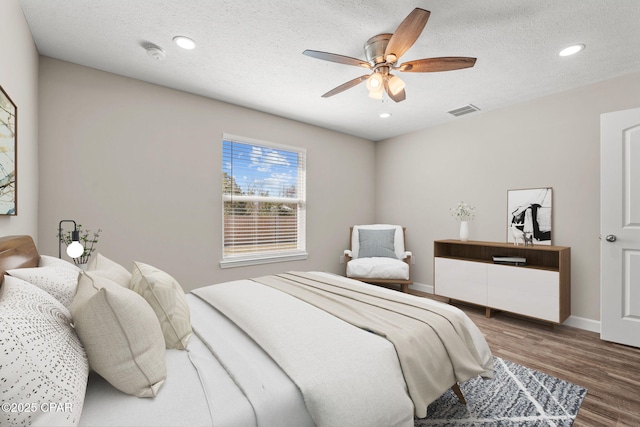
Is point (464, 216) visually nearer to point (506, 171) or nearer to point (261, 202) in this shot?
point (506, 171)

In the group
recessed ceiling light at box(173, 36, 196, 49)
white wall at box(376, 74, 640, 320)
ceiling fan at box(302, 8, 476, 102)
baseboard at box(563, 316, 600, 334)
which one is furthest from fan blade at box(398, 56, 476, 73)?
baseboard at box(563, 316, 600, 334)

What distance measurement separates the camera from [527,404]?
1783 mm

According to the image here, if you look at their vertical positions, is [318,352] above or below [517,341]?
above

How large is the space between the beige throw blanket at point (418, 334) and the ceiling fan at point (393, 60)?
1.62 meters

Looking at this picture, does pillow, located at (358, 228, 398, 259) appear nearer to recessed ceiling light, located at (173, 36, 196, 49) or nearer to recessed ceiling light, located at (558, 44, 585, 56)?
recessed ceiling light, located at (558, 44, 585, 56)

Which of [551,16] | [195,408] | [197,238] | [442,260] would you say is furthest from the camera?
Answer: [442,260]

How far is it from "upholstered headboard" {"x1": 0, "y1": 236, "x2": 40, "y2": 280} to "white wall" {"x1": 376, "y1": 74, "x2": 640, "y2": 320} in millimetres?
4231

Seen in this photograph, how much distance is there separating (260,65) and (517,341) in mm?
3478

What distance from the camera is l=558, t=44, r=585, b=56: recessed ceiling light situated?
88.7 inches

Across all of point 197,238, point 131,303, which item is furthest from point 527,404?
point 197,238

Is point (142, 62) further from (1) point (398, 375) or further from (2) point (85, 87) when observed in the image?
(1) point (398, 375)

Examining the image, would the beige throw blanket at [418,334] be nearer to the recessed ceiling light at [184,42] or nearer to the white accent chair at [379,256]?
the white accent chair at [379,256]

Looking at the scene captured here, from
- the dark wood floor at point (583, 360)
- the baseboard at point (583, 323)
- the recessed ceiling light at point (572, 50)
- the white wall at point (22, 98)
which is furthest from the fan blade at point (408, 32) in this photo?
the baseboard at point (583, 323)

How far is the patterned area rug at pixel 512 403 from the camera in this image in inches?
64.7
